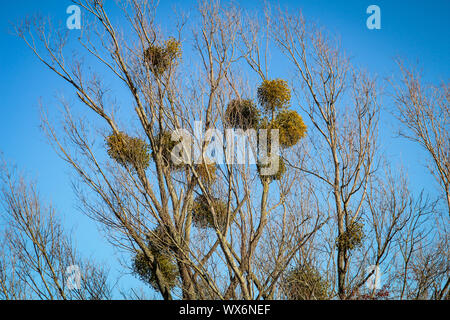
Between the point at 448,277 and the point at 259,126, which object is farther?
the point at 259,126

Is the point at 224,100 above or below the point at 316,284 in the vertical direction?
above

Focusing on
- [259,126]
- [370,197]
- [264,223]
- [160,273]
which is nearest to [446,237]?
[370,197]

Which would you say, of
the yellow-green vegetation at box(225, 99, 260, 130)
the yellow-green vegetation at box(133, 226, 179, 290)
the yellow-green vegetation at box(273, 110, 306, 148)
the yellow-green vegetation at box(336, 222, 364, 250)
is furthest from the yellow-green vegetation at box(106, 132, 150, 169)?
the yellow-green vegetation at box(336, 222, 364, 250)

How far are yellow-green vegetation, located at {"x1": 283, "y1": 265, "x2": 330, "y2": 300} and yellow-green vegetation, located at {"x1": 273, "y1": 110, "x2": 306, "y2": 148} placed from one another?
2.20 meters

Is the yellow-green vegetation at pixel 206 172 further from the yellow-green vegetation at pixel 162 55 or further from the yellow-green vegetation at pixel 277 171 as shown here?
the yellow-green vegetation at pixel 162 55

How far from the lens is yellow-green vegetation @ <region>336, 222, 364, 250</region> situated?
7531mm

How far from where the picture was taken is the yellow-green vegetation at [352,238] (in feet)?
24.7

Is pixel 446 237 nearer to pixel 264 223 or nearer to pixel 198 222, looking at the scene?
pixel 264 223

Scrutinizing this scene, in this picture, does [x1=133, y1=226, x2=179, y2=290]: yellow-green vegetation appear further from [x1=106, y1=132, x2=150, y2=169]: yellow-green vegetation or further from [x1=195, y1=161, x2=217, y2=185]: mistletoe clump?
[x1=195, y1=161, x2=217, y2=185]: mistletoe clump

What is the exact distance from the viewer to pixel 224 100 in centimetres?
687

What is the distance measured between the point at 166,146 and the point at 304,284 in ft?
10.4

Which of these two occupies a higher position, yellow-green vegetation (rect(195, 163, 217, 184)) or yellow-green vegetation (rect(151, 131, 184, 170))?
yellow-green vegetation (rect(151, 131, 184, 170))
